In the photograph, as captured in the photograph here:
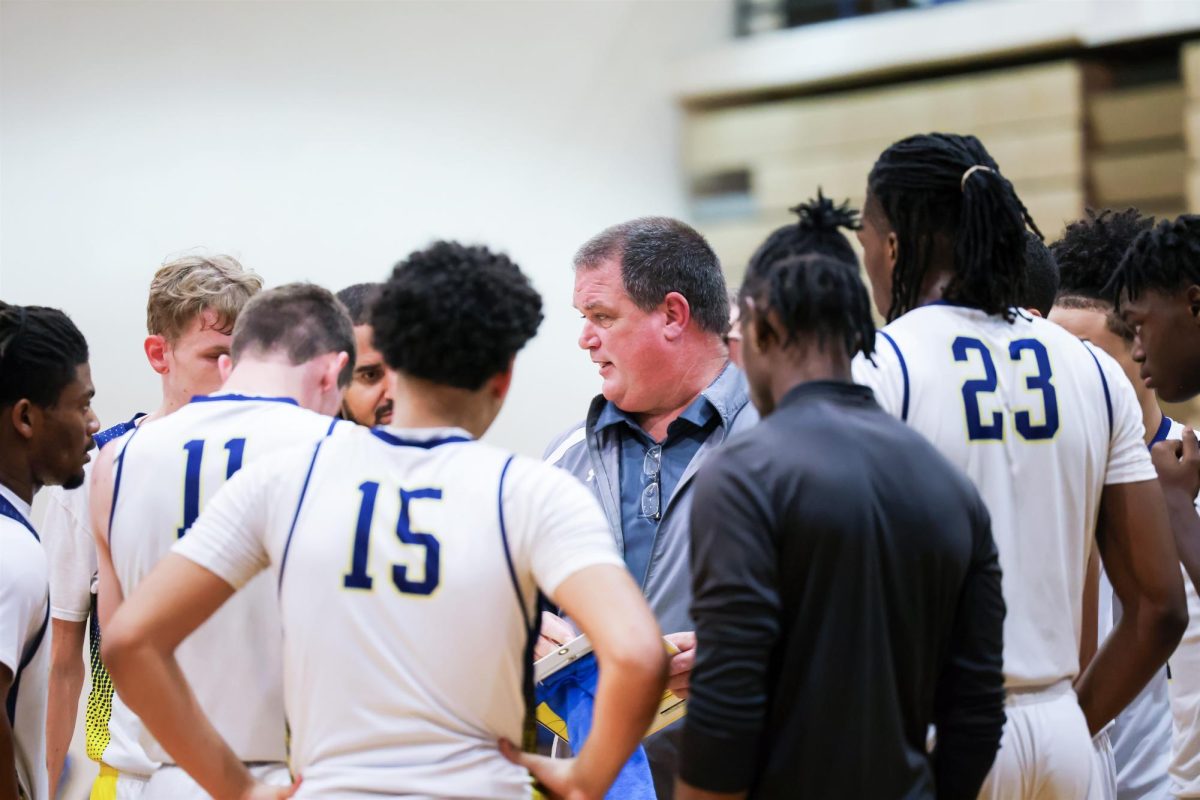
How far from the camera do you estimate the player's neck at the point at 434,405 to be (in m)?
1.67

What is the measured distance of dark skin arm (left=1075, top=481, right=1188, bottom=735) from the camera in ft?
6.47

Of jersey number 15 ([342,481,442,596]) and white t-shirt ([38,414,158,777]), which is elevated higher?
jersey number 15 ([342,481,442,596])

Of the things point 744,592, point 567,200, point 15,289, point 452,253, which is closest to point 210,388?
point 452,253

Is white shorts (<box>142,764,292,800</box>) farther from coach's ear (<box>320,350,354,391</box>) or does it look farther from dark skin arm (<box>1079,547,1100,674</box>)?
dark skin arm (<box>1079,547,1100,674</box>)

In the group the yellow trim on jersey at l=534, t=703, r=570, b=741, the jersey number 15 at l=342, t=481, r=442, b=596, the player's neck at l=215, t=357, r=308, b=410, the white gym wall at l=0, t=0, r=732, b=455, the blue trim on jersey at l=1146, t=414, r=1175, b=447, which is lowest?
the yellow trim on jersey at l=534, t=703, r=570, b=741

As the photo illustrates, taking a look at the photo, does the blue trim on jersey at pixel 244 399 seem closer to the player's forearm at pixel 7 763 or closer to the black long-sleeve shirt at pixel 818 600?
the player's forearm at pixel 7 763

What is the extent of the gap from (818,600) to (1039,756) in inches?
23.7

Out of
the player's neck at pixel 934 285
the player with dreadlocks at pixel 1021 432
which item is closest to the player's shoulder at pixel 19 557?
the player with dreadlocks at pixel 1021 432

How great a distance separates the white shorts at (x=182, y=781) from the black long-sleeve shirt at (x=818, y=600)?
2.32 ft

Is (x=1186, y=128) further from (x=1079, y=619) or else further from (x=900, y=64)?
(x=1079, y=619)

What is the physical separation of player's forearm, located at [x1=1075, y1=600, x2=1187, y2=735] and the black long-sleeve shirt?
61 cm

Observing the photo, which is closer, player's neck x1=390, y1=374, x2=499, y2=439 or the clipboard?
player's neck x1=390, y1=374, x2=499, y2=439

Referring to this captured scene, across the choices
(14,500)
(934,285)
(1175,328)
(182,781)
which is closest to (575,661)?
(182,781)

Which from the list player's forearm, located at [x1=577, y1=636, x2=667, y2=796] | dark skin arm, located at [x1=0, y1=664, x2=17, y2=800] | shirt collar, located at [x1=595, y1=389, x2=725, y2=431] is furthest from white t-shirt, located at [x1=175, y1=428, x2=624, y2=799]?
shirt collar, located at [x1=595, y1=389, x2=725, y2=431]
